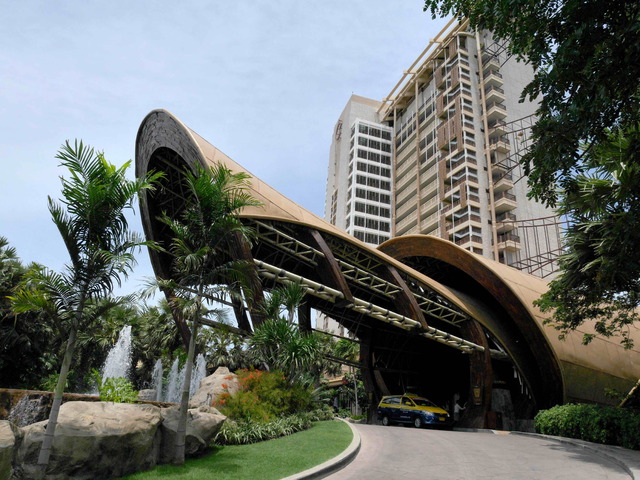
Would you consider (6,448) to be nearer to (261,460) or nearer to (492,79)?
(261,460)

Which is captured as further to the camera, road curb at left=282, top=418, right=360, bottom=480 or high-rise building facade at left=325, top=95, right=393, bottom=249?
high-rise building facade at left=325, top=95, right=393, bottom=249

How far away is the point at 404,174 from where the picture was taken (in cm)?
8806

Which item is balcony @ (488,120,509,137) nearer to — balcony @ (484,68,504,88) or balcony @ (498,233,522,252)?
balcony @ (484,68,504,88)

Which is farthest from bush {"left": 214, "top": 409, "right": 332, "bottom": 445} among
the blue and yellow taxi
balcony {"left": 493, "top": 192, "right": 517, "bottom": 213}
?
balcony {"left": 493, "top": 192, "right": 517, "bottom": 213}

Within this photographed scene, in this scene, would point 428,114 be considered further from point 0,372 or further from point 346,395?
point 0,372

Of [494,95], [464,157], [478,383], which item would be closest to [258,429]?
[478,383]

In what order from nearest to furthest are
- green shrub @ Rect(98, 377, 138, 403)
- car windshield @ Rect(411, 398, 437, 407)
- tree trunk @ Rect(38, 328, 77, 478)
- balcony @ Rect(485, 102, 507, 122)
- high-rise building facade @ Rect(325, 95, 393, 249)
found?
tree trunk @ Rect(38, 328, 77, 478)
green shrub @ Rect(98, 377, 138, 403)
car windshield @ Rect(411, 398, 437, 407)
balcony @ Rect(485, 102, 507, 122)
high-rise building facade @ Rect(325, 95, 393, 249)

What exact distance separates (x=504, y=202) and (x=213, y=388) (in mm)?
56325

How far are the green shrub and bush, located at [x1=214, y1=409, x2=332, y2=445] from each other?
2.61m

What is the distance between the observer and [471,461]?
11359 mm

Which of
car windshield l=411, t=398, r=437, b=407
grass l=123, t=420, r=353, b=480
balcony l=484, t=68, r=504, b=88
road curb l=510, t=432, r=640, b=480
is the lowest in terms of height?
grass l=123, t=420, r=353, b=480

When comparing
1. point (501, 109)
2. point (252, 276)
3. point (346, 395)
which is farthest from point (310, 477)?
point (501, 109)

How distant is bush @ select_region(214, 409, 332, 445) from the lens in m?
12.6

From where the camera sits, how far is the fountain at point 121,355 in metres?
36.0
